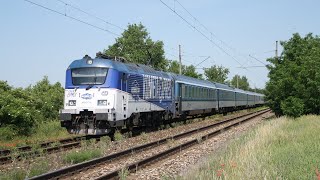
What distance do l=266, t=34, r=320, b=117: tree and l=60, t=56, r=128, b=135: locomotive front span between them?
49.5 feet

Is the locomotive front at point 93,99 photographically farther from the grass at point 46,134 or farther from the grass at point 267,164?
the grass at point 267,164

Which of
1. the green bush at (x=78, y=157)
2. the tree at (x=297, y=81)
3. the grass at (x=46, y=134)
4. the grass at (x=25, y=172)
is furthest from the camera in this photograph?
the tree at (x=297, y=81)

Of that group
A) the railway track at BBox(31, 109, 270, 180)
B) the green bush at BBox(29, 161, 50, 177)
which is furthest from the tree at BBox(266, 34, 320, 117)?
the green bush at BBox(29, 161, 50, 177)

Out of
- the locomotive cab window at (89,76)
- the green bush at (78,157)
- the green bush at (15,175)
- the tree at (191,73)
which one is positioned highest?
the tree at (191,73)

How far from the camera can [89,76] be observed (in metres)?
17.6

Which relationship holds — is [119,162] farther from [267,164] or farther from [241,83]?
[241,83]

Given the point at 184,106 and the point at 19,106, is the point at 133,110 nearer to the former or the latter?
the point at 19,106

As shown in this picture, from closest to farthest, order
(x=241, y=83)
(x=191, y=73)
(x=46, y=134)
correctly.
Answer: (x=46, y=134), (x=191, y=73), (x=241, y=83)

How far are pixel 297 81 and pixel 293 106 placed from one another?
1.74 metres

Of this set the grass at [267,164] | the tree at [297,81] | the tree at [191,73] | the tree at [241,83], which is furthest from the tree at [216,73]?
the grass at [267,164]

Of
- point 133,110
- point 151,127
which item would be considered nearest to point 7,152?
point 133,110

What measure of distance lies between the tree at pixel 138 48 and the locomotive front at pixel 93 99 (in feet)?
144

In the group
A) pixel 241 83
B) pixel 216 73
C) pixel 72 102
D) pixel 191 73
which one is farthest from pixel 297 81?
→ pixel 241 83

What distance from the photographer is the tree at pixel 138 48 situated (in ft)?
204
